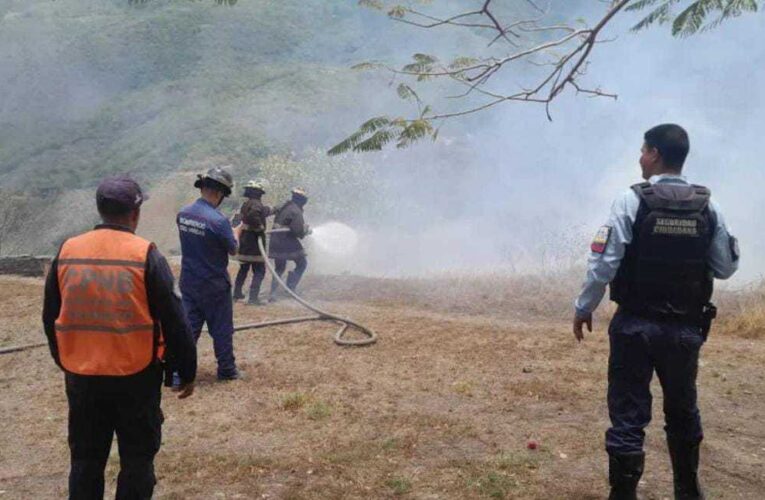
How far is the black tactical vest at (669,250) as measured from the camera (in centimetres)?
301

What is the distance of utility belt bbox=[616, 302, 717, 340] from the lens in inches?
120

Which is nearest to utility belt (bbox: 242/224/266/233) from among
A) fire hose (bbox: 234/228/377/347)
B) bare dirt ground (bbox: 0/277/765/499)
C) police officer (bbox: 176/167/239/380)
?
fire hose (bbox: 234/228/377/347)

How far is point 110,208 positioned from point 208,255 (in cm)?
258

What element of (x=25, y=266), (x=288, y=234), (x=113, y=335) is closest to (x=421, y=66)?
(x=113, y=335)

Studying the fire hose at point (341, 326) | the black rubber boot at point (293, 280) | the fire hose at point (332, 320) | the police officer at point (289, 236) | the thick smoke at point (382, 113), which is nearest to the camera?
the fire hose at point (332, 320)

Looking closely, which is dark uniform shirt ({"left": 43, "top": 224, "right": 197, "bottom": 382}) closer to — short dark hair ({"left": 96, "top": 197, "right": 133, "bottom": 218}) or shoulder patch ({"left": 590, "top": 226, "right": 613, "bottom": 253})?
short dark hair ({"left": 96, "top": 197, "right": 133, "bottom": 218})

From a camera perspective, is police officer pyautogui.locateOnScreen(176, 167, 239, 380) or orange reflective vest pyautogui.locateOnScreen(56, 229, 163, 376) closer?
orange reflective vest pyautogui.locateOnScreen(56, 229, 163, 376)

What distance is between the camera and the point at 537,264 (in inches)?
466

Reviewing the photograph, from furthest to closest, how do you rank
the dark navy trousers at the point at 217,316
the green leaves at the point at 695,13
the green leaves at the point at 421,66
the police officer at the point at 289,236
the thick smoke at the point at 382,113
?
the thick smoke at the point at 382,113 < the police officer at the point at 289,236 < the dark navy trousers at the point at 217,316 < the green leaves at the point at 421,66 < the green leaves at the point at 695,13

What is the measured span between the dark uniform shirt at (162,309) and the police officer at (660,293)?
183cm

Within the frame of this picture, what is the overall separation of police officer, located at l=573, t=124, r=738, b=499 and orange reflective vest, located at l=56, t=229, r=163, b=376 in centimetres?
201

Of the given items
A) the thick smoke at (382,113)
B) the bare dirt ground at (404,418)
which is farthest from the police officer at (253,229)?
the thick smoke at (382,113)

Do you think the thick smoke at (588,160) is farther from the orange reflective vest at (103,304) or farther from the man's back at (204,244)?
the orange reflective vest at (103,304)

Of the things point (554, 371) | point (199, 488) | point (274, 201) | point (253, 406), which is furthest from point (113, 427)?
point (274, 201)
